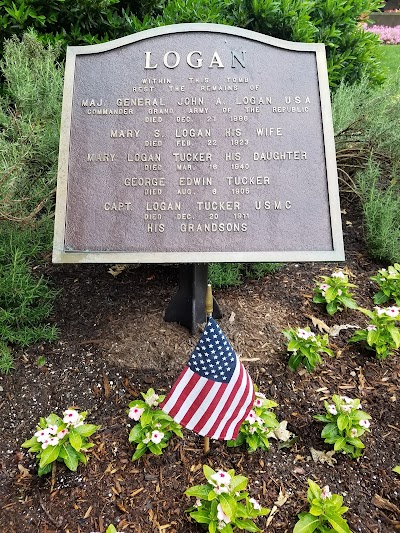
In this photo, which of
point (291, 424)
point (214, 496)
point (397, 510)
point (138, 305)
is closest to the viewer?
point (214, 496)

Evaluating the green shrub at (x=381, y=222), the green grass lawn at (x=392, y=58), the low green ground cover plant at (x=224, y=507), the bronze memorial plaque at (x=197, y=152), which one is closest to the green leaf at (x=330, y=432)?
the low green ground cover plant at (x=224, y=507)

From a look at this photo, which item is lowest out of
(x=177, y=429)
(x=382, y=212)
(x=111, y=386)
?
(x=177, y=429)

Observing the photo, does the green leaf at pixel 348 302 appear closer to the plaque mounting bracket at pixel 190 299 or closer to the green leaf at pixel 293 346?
the green leaf at pixel 293 346

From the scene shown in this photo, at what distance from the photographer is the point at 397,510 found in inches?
91.4

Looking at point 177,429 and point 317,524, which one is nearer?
point 317,524

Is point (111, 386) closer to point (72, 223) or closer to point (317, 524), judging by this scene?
point (72, 223)

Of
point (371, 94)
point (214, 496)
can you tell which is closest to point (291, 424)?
point (214, 496)

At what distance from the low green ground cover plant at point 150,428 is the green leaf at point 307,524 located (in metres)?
0.74

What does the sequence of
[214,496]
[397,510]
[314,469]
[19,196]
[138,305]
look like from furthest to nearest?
1. [19,196]
2. [138,305]
3. [314,469]
4. [397,510]
5. [214,496]

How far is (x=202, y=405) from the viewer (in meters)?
2.11

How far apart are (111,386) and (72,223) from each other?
109 cm

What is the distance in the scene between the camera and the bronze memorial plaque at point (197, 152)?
2.65 meters

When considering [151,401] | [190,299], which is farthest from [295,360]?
[151,401]

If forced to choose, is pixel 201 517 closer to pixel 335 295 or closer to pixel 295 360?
pixel 295 360
